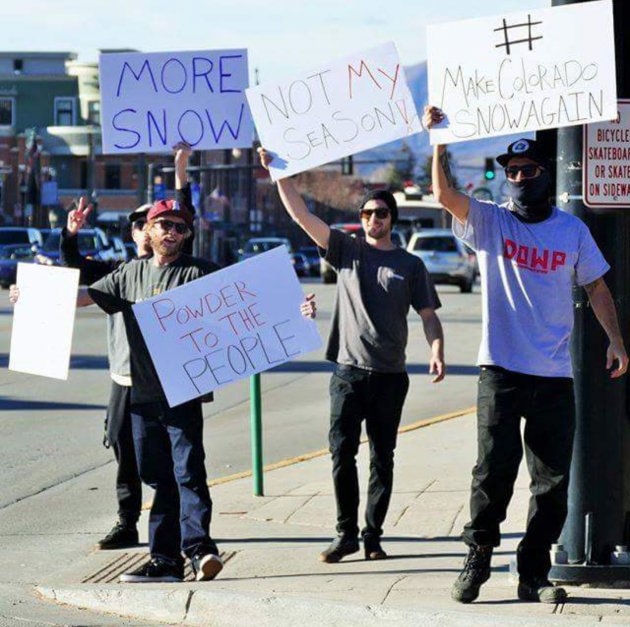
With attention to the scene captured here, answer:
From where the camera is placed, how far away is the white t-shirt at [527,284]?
19.7 feet

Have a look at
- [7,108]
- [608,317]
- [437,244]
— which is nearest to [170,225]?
[608,317]

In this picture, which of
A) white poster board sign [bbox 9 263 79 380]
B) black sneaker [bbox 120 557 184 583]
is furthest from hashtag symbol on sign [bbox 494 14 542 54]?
black sneaker [bbox 120 557 184 583]

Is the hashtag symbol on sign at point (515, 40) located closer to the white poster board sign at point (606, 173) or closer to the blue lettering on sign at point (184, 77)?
the white poster board sign at point (606, 173)

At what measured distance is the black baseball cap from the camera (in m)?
6.06

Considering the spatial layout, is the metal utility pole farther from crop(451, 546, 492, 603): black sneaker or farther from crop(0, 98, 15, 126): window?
crop(0, 98, 15, 126): window

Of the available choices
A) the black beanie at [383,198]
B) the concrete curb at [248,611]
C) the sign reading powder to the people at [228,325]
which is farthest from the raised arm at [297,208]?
the concrete curb at [248,611]

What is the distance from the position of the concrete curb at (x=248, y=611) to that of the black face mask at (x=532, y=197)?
5.70ft

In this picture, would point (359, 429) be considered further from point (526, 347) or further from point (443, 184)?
point (443, 184)

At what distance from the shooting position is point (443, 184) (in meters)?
6.06

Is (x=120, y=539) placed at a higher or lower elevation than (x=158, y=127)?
lower

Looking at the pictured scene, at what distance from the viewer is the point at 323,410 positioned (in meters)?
14.6

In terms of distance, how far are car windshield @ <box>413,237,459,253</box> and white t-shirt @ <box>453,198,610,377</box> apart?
3499 cm

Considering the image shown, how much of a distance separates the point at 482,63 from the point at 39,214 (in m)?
75.0

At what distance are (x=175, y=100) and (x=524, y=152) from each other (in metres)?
2.43
